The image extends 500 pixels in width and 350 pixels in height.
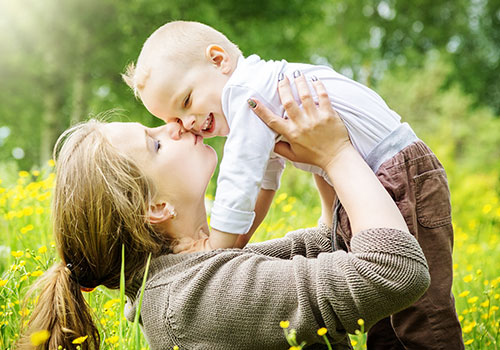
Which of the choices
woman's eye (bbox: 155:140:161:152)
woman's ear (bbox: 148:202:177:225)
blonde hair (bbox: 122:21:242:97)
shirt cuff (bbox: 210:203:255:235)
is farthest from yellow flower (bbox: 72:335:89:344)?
blonde hair (bbox: 122:21:242:97)

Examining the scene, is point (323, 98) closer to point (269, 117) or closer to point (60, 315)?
point (269, 117)

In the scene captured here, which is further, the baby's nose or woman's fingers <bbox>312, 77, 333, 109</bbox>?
the baby's nose

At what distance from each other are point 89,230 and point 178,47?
76cm

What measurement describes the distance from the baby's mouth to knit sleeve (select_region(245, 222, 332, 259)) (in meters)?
0.46

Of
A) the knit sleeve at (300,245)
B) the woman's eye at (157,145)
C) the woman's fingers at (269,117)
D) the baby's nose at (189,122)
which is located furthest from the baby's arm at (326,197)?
the woman's eye at (157,145)

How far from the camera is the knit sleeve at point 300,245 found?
2.02m

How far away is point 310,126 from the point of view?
5.66 ft

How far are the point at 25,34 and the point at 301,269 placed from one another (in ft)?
32.7

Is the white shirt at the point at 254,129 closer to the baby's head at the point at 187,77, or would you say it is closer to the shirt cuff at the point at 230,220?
the shirt cuff at the point at 230,220

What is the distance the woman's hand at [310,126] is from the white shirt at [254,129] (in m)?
0.05

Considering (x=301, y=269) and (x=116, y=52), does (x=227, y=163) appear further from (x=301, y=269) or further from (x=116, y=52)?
(x=116, y=52)

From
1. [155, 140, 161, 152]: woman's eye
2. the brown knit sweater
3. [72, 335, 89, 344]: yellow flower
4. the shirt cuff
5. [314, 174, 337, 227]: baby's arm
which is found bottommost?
[72, 335, 89, 344]: yellow flower

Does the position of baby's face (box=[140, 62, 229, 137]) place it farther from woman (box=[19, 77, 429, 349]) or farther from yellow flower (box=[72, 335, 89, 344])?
yellow flower (box=[72, 335, 89, 344])

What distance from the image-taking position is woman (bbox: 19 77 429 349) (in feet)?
4.80
